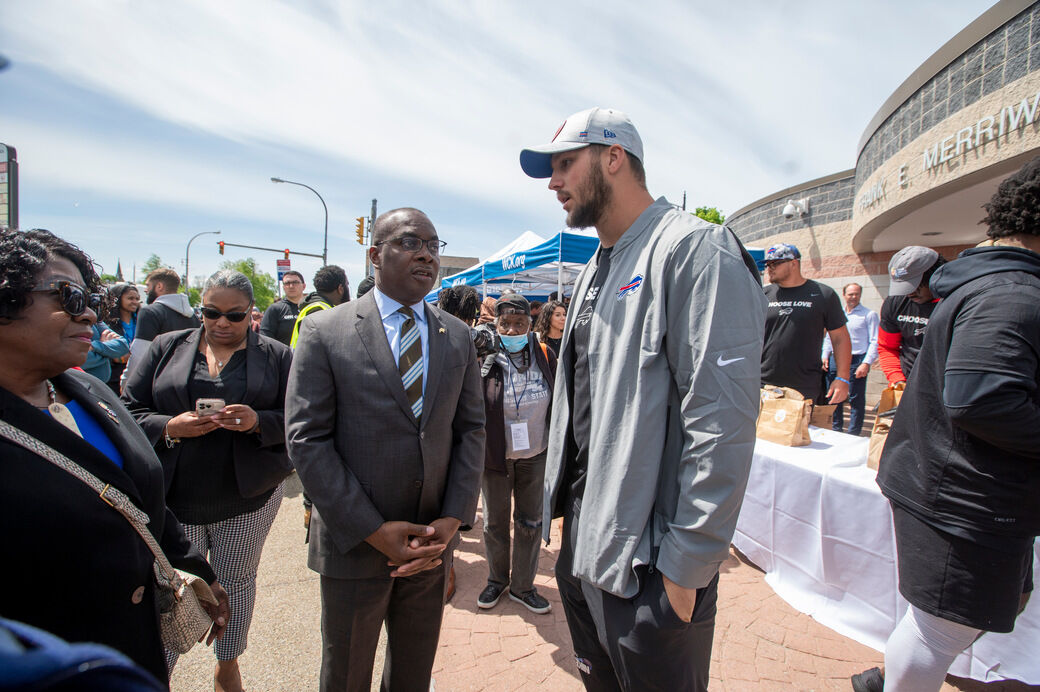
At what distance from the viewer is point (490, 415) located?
125 inches

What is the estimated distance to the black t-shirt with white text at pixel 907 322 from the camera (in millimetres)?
3781

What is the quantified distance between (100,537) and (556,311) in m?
3.93

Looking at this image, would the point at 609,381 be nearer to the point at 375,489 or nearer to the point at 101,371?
the point at 375,489

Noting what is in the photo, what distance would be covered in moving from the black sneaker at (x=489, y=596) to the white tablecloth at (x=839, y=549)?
6.34 ft

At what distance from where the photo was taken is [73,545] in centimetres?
113

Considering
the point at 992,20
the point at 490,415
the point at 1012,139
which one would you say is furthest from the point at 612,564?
the point at 992,20

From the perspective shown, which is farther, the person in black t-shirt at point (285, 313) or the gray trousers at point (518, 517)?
the person in black t-shirt at point (285, 313)

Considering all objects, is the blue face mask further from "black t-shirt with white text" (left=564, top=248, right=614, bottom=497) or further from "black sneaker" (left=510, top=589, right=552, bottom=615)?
"black sneaker" (left=510, top=589, right=552, bottom=615)

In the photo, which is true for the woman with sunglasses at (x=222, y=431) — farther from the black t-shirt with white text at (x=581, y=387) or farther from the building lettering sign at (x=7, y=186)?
the building lettering sign at (x=7, y=186)

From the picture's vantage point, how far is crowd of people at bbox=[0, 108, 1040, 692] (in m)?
1.23

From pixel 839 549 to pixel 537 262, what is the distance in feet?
22.2

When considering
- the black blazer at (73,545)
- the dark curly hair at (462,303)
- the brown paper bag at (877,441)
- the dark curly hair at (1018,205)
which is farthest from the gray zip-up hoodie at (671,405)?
the dark curly hair at (462,303)

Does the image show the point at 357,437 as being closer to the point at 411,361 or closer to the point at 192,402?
the point at 411,361

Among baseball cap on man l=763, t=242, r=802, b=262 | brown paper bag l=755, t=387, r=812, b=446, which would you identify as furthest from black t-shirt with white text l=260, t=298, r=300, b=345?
baseball cap on man l=763, t=242, r=802, b=262
